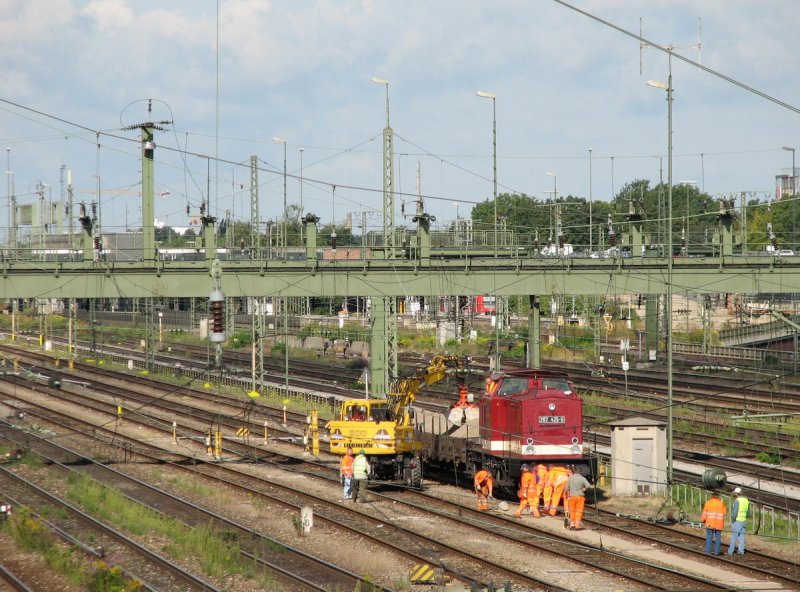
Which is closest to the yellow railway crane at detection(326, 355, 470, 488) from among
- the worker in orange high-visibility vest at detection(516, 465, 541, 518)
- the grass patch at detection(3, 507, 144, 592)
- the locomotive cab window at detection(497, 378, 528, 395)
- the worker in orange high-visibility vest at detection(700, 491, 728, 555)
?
the locomotive cab window at detection(497, 378, 528, 395)

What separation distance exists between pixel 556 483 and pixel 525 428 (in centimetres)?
170

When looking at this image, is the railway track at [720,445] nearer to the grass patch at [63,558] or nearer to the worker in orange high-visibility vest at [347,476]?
the worker in orange high-visibility vest at [347,476]

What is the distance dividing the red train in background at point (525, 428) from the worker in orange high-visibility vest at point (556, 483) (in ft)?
1.51

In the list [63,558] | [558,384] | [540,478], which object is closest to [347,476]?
[540,478]

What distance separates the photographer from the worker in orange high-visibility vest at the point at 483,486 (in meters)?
27.7

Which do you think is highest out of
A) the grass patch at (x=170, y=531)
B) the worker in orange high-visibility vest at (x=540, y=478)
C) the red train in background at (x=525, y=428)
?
the red train in background at (x=525, y=428)

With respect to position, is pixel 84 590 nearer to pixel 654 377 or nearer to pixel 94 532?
pixel 94 532

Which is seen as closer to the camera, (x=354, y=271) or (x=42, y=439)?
(x=354, y=271)

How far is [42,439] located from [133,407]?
34.4 ft

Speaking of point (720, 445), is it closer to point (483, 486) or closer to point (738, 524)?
point (483, 486)

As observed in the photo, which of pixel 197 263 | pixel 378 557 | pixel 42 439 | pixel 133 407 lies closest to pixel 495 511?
pixel 378 557

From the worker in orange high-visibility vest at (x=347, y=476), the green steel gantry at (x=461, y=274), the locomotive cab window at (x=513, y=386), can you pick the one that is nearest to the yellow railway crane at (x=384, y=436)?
the worker in orange high-visibility vest at (x=347, y=476)

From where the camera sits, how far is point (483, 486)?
28.7 m

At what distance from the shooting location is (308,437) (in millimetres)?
40062
